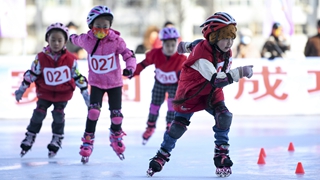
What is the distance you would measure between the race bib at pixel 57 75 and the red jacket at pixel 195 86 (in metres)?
2.06

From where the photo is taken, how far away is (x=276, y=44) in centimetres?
1669

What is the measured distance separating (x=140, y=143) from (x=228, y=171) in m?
3.64

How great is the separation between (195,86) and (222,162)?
710 millimetres

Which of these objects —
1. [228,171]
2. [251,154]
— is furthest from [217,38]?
[251,154]

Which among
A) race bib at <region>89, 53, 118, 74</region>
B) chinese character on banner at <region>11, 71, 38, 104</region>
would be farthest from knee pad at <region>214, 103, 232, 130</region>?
chinese character on banner at <region>11, 71, 38, 104</region>

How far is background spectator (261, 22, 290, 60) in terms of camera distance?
54.3 ft

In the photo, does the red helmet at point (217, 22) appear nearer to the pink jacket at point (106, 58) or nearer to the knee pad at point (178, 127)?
the knee pad at point (178, 127)

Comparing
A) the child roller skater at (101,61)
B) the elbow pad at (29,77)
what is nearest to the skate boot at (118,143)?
the child roller skater at (101,61)

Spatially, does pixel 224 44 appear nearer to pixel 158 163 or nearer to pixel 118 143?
pixel 158 163

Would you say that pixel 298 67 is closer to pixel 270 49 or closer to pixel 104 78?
pixel 270 49

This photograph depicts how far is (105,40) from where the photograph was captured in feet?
30.2

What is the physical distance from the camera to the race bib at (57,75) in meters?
9.75

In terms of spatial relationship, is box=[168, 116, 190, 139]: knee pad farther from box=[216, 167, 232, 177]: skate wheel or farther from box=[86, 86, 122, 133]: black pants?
box=[86, 86, 122, 133]: black pants

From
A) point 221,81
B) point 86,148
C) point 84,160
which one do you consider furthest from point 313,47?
point 221,81
